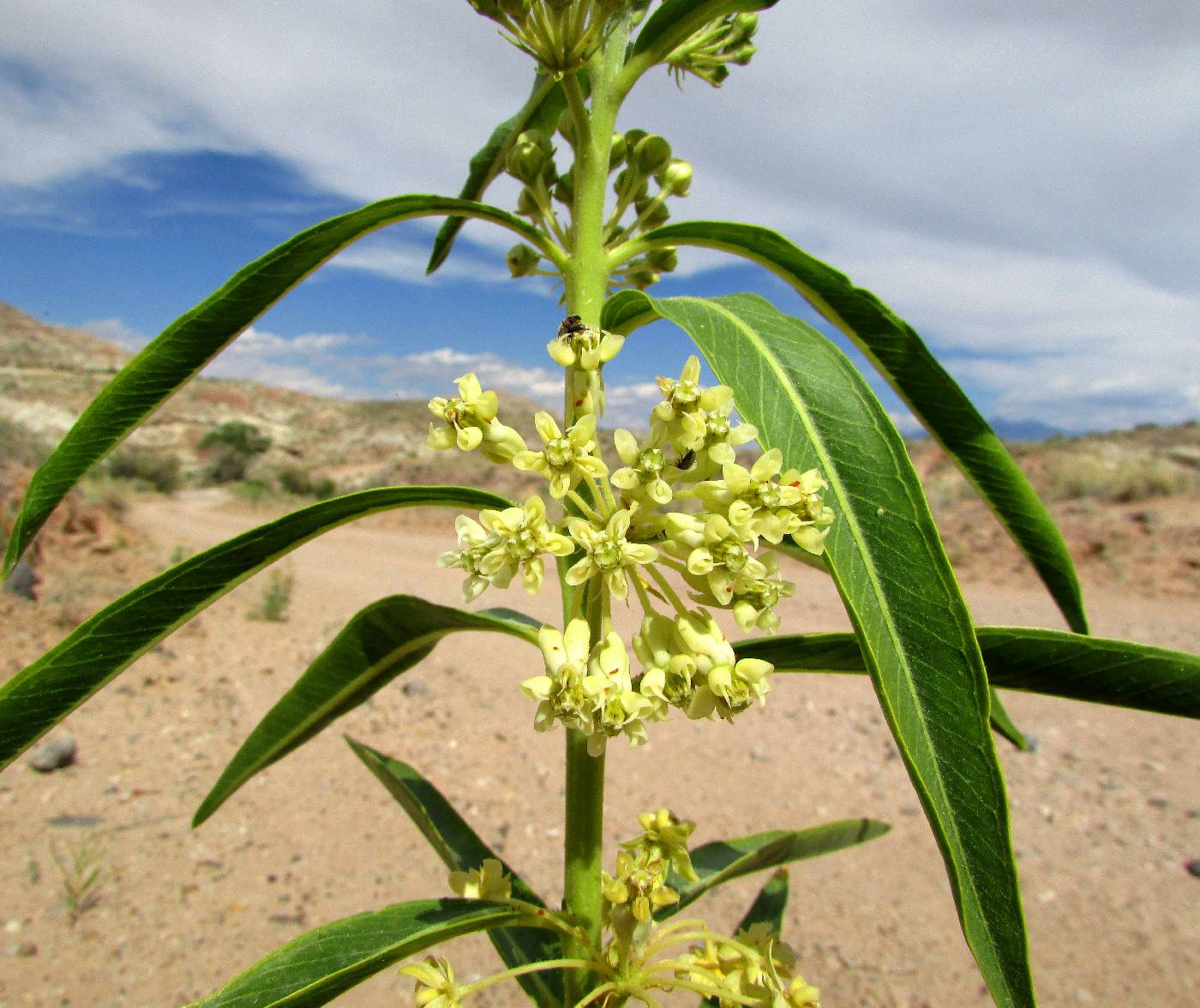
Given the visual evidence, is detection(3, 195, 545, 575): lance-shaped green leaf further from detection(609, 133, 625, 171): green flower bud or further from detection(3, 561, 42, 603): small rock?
→ detection(3, 561, 42, 603): small rock

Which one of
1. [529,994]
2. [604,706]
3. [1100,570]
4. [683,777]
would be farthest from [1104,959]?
[1100,570]

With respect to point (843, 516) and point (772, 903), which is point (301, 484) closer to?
point (772, 903)

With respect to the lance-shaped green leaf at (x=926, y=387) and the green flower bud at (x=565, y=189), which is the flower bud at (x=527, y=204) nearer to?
the green flower bud at (x=565, y=189)

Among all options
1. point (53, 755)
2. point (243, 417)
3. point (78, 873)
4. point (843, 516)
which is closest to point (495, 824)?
point (78, 873)

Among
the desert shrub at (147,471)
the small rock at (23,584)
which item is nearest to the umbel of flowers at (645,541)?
the small rock at (23,584)

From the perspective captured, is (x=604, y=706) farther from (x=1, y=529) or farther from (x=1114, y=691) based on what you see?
(x=1, y=529)

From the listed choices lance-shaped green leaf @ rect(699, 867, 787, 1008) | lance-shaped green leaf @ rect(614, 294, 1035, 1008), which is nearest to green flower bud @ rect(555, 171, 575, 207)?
lance-shaped green leaf @ rect(614, 294, 1035, 1008)

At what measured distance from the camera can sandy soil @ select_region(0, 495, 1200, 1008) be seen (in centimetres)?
298

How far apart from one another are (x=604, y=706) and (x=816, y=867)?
346 centimetres

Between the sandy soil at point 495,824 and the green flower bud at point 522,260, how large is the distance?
8.61 feet

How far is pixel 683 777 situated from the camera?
4.57m

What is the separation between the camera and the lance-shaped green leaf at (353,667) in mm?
1088

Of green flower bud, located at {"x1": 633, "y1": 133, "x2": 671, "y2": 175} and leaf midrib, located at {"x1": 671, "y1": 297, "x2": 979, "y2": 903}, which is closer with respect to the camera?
leaf midrib, located at {"x1": 671, "y1": 297, "x2": 979, "y2": 903}

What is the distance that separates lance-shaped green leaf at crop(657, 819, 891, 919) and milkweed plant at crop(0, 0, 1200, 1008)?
0.18 meters
